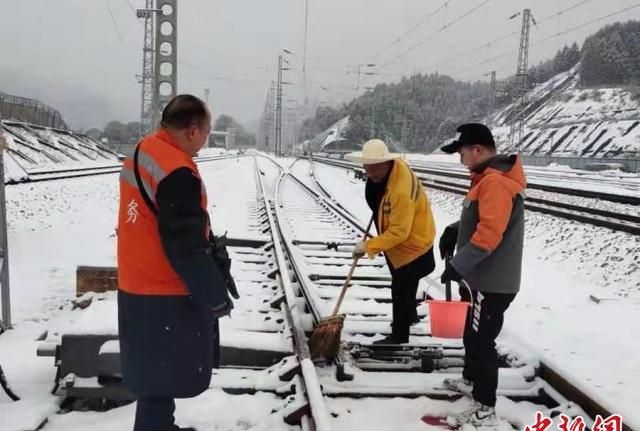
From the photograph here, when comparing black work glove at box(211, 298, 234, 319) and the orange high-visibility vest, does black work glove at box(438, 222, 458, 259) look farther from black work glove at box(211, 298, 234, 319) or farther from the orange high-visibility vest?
the orange high-visibility vest

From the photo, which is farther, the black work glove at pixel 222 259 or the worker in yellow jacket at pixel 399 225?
the worker in yellow jacket at pixel 399 225

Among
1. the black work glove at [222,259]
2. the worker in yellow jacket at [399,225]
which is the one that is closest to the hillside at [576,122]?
the worker in yellow jacket at [399,225]

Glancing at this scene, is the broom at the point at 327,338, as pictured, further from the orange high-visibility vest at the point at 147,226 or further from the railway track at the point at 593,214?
the railway track at the point at 593,214

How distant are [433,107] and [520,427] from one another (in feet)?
236

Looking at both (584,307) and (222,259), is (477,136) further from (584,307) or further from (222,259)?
(584,307)

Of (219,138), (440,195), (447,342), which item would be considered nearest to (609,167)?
(440,195)

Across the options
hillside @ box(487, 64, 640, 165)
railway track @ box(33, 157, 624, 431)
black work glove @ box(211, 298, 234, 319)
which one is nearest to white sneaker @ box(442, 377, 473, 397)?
railway track @ box(33, 157, 624, 431)

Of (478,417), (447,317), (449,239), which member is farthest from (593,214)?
(478,417)

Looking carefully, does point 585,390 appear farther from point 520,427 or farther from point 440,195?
point 440,195

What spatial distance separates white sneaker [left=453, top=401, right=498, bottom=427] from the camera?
11.8 feet

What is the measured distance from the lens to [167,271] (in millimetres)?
2680

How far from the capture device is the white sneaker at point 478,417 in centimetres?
359

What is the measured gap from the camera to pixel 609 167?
114ft

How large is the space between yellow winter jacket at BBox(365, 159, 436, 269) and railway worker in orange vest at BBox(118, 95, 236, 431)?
1.82 m
